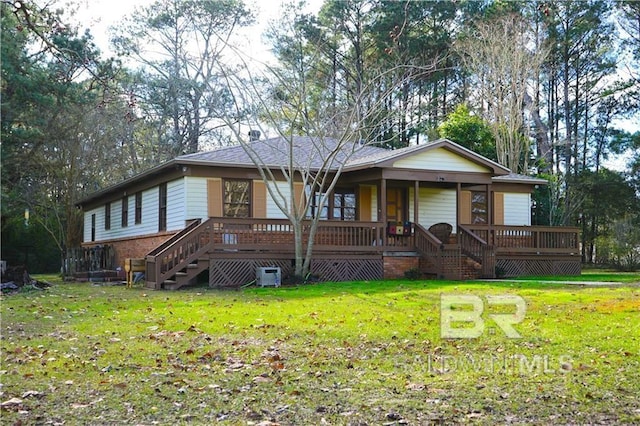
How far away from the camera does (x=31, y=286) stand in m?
17.3

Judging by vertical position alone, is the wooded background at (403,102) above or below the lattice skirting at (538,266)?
above

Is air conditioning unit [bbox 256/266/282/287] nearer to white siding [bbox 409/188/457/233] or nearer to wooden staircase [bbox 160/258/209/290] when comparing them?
wooden staircase [bbox 160/258/209/290]

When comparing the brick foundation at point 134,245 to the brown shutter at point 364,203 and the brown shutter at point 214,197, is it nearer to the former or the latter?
the brown shutter at point 214,197

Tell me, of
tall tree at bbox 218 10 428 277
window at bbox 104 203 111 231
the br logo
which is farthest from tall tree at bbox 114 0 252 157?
the br logo

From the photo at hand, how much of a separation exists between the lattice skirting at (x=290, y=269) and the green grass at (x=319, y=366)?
6.44 metres

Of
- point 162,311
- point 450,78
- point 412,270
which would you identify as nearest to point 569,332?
point 162,311

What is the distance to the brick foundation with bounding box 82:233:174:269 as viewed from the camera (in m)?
23.1

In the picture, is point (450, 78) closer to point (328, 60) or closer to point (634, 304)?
point (328, 60)

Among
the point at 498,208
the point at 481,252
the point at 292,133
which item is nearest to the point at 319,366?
the point at 292,133

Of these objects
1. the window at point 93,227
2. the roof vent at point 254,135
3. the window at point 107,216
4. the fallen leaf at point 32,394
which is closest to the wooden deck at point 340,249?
the roof vent at point 254,135

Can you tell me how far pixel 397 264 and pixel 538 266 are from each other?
→ 5.24 m

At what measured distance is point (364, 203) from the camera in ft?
77.9

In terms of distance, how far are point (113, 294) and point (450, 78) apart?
3138 cm

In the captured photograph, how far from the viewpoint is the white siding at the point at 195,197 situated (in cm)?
2106
